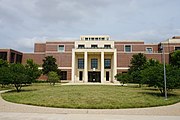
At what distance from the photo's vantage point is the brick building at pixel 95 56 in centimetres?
4894

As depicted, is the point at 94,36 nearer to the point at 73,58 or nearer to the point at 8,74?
the point at 73,58

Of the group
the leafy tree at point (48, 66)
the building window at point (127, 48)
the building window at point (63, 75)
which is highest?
the building window at point (127, 48)

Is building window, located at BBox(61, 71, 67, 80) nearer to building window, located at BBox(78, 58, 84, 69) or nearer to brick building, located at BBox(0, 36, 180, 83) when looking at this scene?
brick building, located at BBox(0, 36, 180, 83)

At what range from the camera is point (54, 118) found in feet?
26.7

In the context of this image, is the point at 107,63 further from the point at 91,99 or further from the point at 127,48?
the point at 91,99

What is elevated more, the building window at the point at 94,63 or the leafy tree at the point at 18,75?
the building window at the point at 94,63

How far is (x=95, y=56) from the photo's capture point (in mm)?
52719

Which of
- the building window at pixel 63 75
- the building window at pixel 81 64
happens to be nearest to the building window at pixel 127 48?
the building window at pixel 81 64

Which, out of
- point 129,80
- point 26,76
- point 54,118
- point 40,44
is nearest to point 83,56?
point 40,44

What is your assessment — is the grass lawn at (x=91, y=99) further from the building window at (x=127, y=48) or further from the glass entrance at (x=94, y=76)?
the building window at (x=127, y=48)

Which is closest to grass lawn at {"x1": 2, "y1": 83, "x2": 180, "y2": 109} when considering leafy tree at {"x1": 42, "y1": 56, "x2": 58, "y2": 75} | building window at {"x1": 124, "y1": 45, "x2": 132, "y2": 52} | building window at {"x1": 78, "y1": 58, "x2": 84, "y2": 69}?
leafy tree at {"x1": 42, "y1": 56, "x2": 58, "y2": 75}

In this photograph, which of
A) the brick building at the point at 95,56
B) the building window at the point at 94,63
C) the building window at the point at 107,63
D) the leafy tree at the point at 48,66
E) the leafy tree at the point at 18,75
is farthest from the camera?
the building window at the point at 94,63

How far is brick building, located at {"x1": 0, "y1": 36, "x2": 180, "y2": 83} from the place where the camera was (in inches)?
1927

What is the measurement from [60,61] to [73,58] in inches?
198
